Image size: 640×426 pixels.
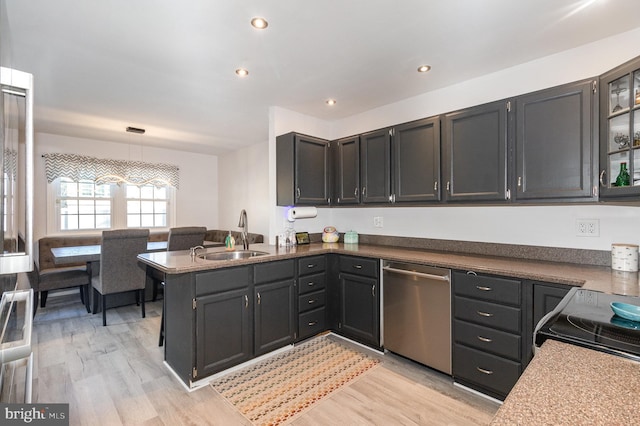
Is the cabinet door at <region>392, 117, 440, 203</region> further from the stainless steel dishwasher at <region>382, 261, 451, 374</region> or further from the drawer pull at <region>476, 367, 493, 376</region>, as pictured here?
the drawer pull at <region>476, 367, 493, 376</region>

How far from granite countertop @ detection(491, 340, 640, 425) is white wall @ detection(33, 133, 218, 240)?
601 cm

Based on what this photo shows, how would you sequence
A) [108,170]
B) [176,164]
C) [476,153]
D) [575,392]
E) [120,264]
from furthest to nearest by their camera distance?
[176,164]
[108,170]
[120,264]
[476,153]
[575,392]

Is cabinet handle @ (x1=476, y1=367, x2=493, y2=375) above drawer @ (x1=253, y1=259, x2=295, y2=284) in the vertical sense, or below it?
below

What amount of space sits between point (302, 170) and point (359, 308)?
58.6 inches

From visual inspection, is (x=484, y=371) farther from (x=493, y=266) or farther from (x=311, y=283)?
(x=311, y=283)

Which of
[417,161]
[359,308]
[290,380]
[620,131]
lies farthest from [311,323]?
[620,131]

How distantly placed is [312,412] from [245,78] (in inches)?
104

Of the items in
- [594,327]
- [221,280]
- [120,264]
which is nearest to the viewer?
[594,327]

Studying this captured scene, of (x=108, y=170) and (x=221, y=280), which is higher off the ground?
(x=108, y=170)

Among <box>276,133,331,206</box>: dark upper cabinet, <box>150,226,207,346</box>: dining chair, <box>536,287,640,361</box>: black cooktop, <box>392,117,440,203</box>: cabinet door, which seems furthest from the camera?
<box>150,226,207,346</box>: dining chair

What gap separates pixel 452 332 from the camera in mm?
2168

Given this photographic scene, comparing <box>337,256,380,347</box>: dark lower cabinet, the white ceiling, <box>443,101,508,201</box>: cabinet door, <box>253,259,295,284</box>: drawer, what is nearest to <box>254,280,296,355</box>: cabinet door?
<box>253,259,295,284</box>: drawer

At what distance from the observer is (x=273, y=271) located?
2.56 m

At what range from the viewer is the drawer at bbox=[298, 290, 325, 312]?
2775 millimetres
